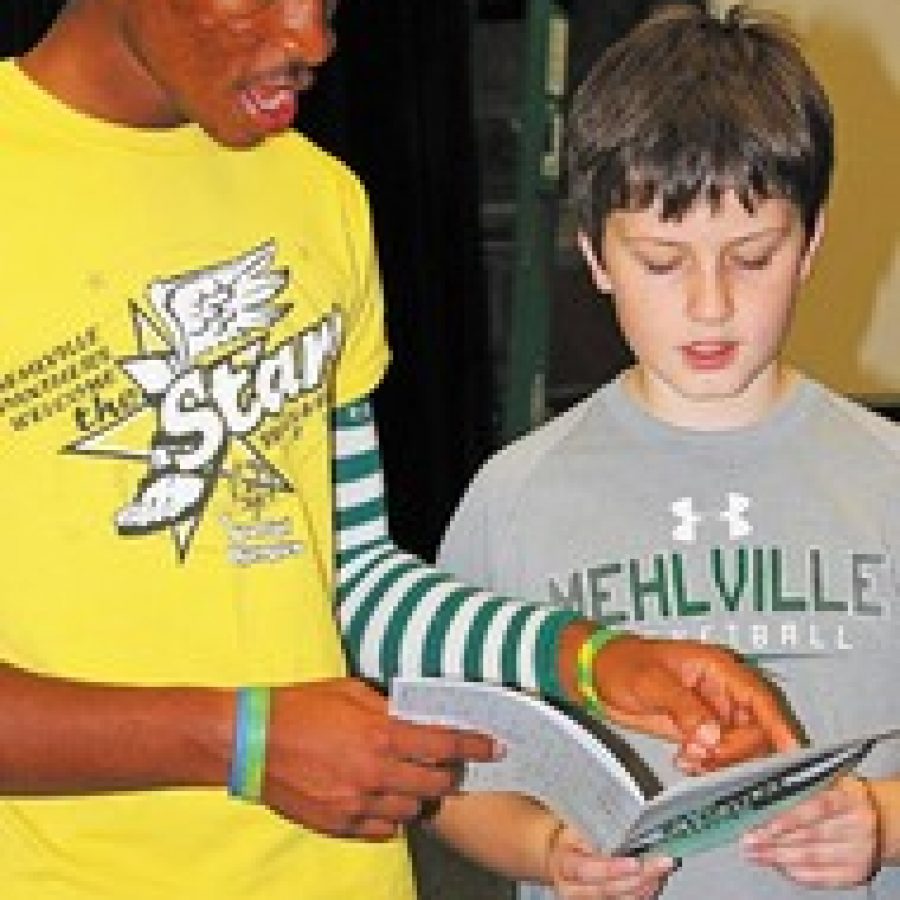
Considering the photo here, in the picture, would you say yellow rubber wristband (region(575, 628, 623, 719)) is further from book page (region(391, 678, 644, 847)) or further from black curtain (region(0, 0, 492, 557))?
black curtain (region(0, 0, 492, 557))

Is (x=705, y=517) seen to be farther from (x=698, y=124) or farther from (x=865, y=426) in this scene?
(x=698, y=124)

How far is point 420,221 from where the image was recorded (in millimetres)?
4906

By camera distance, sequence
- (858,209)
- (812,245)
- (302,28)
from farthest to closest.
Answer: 1. (858,209)
2. (812,245)
3. (302,28)

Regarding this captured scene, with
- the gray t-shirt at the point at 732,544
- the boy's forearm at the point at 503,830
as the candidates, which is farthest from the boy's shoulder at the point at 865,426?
the boy's forearm at the point at 503,830

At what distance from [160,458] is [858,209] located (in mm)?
4039

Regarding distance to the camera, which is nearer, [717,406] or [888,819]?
[888,819]

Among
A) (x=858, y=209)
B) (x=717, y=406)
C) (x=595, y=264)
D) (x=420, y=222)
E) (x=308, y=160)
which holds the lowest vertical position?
(x=858, y=209)

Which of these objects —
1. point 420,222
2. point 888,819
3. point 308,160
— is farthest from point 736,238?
point 420,222

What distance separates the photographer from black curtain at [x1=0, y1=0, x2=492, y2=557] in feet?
15.6

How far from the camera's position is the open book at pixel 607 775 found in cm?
148

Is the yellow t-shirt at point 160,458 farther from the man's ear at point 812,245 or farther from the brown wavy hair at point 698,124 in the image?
the man's ear at point 812,245

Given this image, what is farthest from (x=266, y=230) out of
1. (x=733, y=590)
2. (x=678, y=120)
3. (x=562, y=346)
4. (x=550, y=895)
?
(x=562, y=346)

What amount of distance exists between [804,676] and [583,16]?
3510 millimetres

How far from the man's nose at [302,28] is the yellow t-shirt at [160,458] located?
0.15 metres
